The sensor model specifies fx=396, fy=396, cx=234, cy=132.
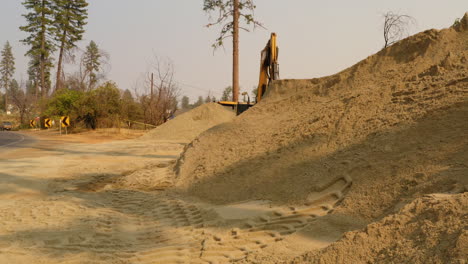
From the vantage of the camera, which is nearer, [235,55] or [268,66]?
[268,66]

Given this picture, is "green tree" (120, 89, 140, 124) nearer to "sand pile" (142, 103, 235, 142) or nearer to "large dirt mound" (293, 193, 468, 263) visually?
"sand pile" (142, 103, 235, 142)

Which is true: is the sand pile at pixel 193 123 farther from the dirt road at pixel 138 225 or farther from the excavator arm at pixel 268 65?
the dirt road at pixel 138 225

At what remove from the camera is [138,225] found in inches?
205

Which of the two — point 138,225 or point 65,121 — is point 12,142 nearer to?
point 65,121

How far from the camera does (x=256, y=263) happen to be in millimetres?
3426

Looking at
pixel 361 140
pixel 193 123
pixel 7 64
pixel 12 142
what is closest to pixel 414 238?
pixel 361 140

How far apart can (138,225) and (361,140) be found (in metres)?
3.20

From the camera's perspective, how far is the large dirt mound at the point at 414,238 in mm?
2312

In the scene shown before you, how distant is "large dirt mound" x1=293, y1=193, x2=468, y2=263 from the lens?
2.31 metres

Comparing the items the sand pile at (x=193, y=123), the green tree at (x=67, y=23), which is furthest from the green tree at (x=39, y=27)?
the sand pile at (x=193, y=123)

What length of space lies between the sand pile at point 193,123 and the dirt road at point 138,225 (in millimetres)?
13373

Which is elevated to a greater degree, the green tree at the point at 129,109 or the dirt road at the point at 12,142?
the green tree at the point at 129,109

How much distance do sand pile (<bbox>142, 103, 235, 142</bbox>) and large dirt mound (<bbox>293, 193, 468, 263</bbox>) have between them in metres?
18.0

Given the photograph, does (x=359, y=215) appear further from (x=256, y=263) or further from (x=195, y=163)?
(x=195, y=163)
